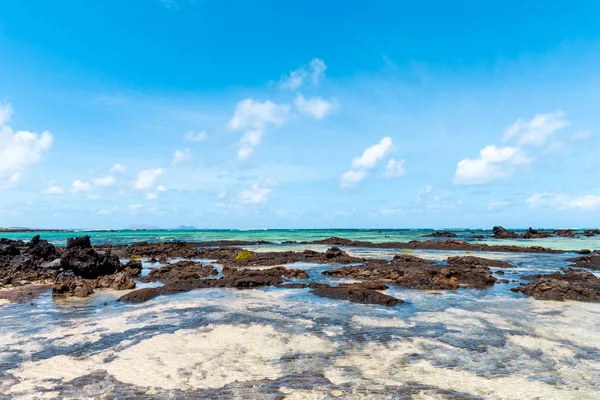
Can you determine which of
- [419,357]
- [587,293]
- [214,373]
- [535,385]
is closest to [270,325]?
[214,373]

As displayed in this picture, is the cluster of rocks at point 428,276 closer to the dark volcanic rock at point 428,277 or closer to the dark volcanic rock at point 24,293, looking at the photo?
the dark volcanic rock at point 428,277

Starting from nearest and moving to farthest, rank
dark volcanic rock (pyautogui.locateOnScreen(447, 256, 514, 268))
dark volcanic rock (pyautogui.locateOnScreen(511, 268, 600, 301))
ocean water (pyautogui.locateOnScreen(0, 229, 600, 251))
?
dark volcanic rock (pyautogui.locateOnScreen(511, 268, 600, 301)), dark volcanic rock (pyautogui.locateOnScreen(447, 256, 514, 268)), ocean water (pyautogui.locateOnScreen(0, 229, 600, 251))

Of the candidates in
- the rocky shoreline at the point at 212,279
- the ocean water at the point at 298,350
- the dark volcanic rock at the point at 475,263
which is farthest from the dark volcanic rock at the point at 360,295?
the dark volcanic rock at the point at 475,263

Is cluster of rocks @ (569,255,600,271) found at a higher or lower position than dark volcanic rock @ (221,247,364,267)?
higher

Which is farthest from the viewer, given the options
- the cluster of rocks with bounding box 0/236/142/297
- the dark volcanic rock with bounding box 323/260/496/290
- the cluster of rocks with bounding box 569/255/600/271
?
the cluster of rocks with bounding box 569/255/600/271

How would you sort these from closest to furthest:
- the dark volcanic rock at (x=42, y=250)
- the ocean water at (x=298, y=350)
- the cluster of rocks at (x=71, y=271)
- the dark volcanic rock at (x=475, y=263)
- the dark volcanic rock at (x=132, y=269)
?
1. the ocean water at (x=298, y=350)
2. the cluster of rocks at (x=71, y=271)
3. the dark volcanic rock at (x=132, y=269)
4. the dark volcanic rock at (x=42, y=250)
5. the dark volcanic rock at (x=475, y=263)

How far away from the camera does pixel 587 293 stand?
1678cm

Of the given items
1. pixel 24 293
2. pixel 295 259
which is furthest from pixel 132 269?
pixel 295 259

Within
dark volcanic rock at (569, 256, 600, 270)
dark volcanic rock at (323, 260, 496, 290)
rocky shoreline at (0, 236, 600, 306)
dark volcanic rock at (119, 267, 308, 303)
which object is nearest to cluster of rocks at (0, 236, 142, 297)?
rocky shoreline at (0, 236, 600, 306)

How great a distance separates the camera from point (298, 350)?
957 centimetres

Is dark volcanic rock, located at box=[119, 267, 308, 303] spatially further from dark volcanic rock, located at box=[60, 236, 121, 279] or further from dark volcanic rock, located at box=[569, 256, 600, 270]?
dark volcanic rock, located at box=[569, 256, 600, 270]

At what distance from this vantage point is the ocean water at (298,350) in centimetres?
729

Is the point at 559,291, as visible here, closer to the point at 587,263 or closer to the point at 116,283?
the point at 587,263

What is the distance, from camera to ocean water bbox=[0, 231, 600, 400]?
23.9 ft
